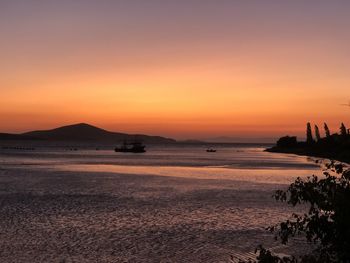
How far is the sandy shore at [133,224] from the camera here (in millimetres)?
23062

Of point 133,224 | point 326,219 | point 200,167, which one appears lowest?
point 133,224

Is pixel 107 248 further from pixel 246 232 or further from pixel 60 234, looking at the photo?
pixel 246 232

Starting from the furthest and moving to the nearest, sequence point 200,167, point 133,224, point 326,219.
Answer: point 200,167 → point 133,224 → point 326,219

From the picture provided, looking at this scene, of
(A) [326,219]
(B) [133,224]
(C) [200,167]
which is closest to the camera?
(A) [326,219]

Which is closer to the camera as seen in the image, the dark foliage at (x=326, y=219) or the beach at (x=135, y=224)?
the dark foliage at (x=326, y=219)

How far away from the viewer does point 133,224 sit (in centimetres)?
3042

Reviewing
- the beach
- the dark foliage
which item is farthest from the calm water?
the dark foliage

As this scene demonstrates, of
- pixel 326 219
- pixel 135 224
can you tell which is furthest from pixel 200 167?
pixel 326 219

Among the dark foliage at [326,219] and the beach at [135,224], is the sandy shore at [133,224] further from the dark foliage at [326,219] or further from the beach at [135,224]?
the dark foliage at [326,219]

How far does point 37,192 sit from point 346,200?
4493 cm

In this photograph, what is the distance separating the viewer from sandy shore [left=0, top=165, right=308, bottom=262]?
908 inches

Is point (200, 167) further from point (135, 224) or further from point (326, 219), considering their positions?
point (326, 219)

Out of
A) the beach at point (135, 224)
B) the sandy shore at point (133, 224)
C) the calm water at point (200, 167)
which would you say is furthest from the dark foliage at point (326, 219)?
the calm water at point (200, 167)

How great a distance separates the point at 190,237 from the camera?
87.7ft
